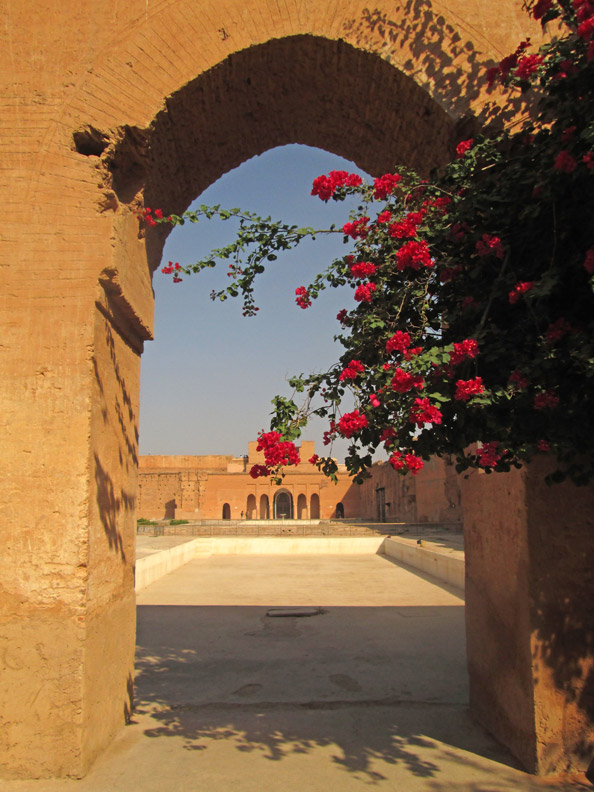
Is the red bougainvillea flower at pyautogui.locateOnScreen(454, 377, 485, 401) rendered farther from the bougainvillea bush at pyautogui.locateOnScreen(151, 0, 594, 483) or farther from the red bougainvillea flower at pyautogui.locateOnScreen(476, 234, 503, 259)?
the red bougainvillea flower at pyautogui.locateOnScreen(476, 234, 503, 259)

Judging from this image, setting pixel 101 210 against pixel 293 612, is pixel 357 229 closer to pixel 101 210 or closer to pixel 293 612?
pixel 101 210

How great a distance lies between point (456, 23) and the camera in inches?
140

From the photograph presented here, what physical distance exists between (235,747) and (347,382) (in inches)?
83.9

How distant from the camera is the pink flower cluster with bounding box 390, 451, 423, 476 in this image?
227 centimetres

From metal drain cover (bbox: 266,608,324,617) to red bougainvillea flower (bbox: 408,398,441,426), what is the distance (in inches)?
225

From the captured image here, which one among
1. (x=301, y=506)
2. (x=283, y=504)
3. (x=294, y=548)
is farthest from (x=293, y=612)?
(x=283, y=504)

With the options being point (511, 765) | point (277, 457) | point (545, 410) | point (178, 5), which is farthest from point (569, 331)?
point (178, 5)

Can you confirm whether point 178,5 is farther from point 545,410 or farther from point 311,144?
point 545,410

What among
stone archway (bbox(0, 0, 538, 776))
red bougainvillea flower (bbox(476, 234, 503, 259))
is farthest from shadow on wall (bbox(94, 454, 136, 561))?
red bougainvillea flower (bbox(476, 234, 503, 259))

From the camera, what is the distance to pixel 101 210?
10.7ft

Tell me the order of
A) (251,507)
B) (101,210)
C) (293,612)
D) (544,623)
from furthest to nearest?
(251,507), (293,612), (101,210), (544,623)

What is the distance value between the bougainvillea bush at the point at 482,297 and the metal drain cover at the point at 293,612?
511cm

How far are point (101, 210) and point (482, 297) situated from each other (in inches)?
80.0

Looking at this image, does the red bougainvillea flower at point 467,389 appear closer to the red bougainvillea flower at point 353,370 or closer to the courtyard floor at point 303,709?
the red bougainvillea flower at point 353,370
